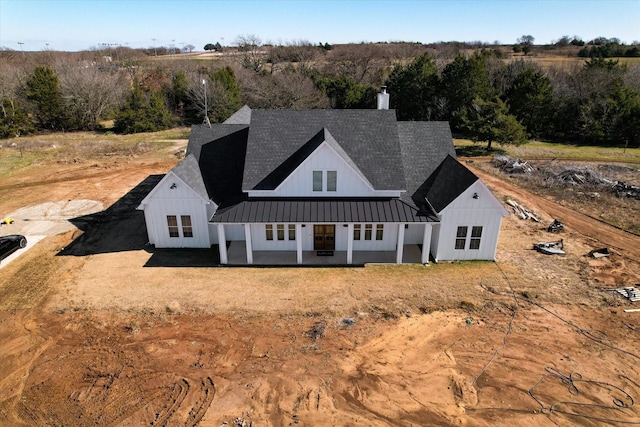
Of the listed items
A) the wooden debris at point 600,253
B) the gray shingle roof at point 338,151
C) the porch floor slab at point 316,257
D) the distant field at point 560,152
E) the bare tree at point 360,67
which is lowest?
the porch floor slab at point 316,257

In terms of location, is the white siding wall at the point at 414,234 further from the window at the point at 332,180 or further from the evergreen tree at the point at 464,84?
the evergreen tree at the point at 464,84

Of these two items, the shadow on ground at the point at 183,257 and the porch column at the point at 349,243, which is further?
the shadow on ground at the point at 183,257

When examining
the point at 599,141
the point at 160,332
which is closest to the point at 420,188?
the point at 160,332

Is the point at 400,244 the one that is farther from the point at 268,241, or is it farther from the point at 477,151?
the point at 477,151

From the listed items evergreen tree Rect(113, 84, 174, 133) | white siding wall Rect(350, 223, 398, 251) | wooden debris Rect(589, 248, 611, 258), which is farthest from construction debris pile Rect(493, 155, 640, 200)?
evergreen tree Rect(113, 84, 174, 133)

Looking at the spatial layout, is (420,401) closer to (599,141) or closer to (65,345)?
(65,345)

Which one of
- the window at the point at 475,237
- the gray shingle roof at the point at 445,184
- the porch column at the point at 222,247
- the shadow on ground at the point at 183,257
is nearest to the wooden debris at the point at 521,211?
the window at the point at 475,237

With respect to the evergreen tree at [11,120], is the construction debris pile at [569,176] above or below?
below
